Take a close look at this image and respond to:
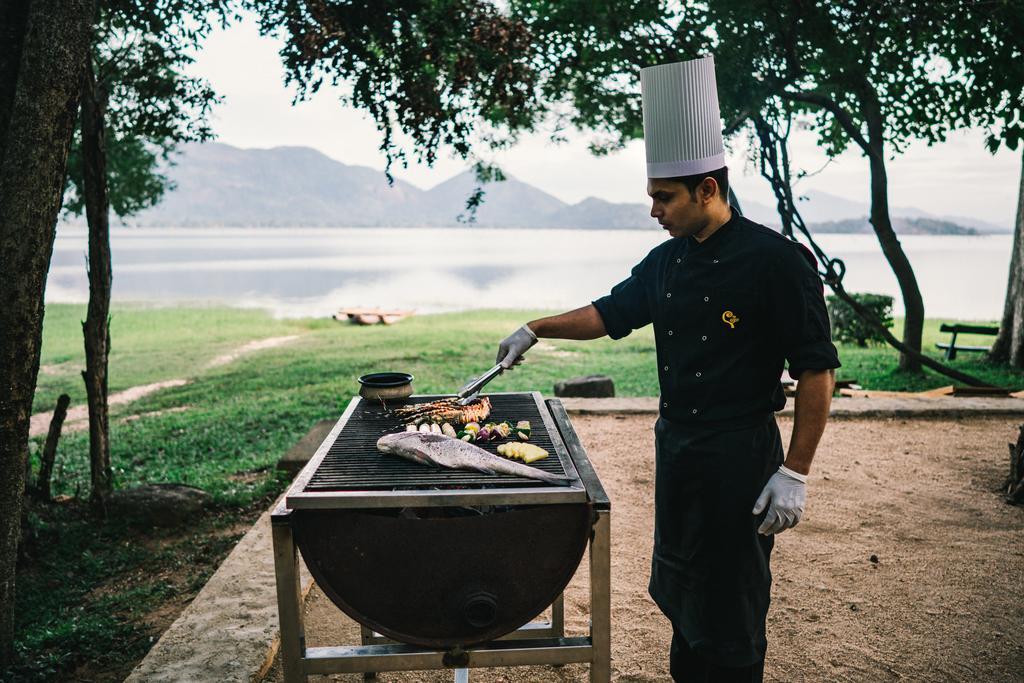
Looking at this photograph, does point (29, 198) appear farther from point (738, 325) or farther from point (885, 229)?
point (885, 229)

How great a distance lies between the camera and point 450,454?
243cm

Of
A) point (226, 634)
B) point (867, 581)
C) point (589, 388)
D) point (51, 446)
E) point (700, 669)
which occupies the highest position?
point (51, 446)

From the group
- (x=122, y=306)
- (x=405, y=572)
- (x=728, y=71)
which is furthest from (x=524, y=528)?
(x=122, y=306)

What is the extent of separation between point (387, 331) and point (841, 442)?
13326mm

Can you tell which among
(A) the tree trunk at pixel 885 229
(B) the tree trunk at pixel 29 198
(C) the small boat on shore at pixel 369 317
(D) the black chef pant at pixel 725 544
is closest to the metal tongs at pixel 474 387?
(D) the black chef pant at pixel 725 544

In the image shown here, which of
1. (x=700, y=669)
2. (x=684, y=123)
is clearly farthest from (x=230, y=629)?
(x=684, y=123)

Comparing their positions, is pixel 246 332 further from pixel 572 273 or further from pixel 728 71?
pixel 572 273

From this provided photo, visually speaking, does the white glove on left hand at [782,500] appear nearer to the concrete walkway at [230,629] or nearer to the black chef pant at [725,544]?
the black chef pant at [725,544]

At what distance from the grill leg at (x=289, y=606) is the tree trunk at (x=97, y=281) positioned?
3.72m

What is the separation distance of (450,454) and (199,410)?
8970 millimetres

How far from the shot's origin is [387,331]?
18.6 metres

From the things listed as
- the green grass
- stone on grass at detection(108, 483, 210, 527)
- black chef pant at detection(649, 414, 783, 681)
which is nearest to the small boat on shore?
the green grass

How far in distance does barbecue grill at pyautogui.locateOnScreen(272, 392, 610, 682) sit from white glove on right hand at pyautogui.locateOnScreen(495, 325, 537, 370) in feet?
2.73

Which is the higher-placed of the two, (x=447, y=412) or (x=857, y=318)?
(x=447, y=412)
